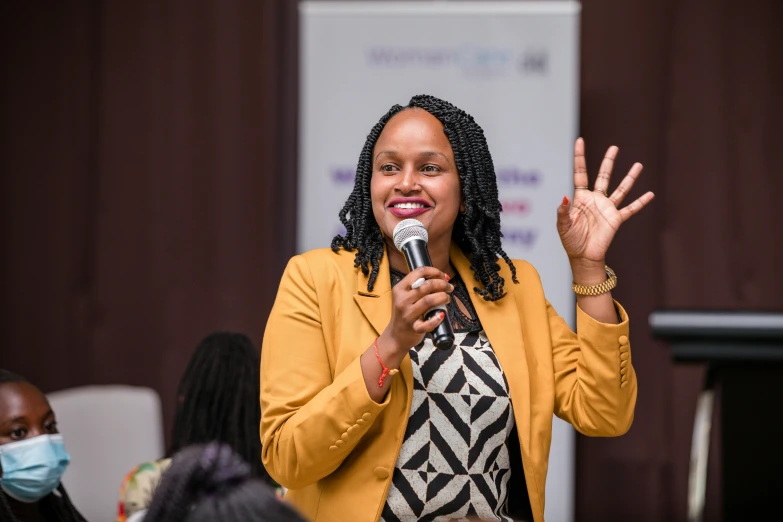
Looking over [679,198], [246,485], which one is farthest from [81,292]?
[246,485]

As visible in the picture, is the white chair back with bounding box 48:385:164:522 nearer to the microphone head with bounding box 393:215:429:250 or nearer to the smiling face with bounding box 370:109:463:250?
the smiling face with bounding box 370:109:463:250

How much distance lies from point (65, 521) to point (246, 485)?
190cm

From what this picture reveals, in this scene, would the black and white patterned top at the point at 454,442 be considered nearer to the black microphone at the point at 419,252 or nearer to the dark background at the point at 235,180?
the black microphone at the point at 419,252

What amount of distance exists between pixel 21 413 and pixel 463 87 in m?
2.39

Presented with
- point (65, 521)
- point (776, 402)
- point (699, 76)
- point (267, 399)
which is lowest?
point (65, 521)

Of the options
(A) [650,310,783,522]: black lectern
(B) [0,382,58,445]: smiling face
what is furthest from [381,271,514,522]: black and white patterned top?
(B) [0,382,58,445]: smiling face

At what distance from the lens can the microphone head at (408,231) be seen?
193cm

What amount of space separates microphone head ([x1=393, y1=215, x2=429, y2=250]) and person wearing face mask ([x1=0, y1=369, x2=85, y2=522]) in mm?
1396

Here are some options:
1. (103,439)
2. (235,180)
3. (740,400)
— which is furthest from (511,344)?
(235,180)

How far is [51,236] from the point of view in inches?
201

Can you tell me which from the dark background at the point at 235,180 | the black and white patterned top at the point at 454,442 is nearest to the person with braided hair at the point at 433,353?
the black and white patterned top at the point at 454,442

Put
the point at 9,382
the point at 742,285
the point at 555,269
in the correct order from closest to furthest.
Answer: the point at 9,382
the point at 555,269
the point at 742,285

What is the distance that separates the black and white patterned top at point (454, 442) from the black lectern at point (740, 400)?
0.76 meters

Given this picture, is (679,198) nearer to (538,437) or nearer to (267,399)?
(538,437)
